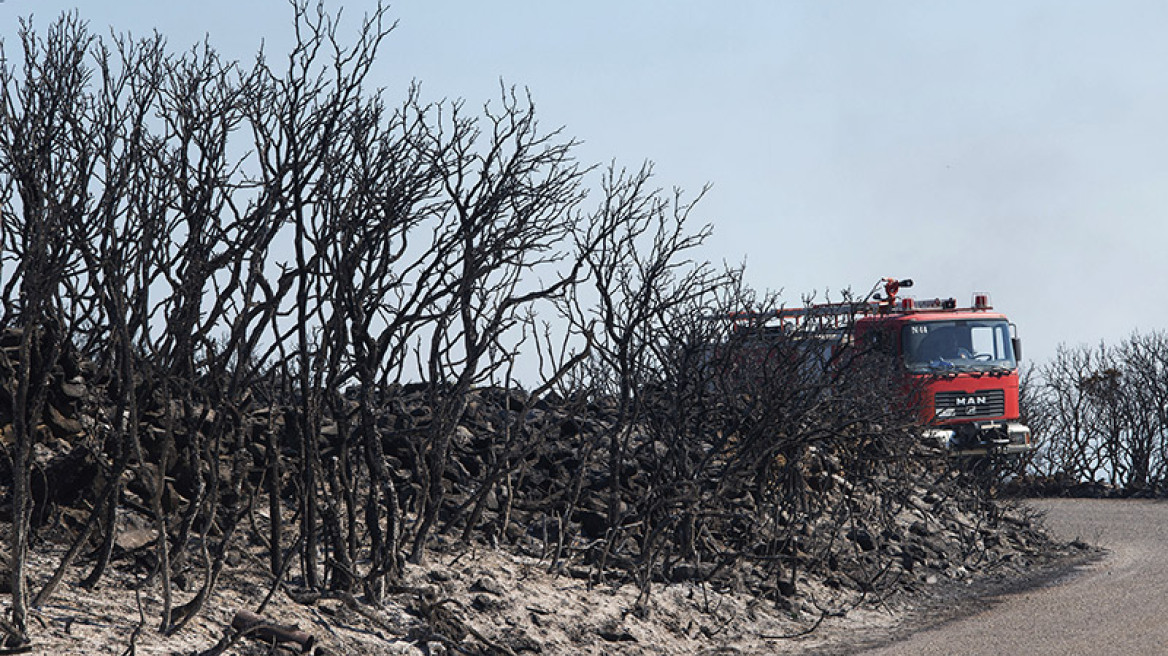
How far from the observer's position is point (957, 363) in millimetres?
20531

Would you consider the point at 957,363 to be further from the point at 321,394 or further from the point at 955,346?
the point at 321,394

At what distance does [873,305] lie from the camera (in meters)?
19.7

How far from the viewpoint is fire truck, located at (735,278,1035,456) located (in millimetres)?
20078

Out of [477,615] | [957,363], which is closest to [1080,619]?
[477,615]

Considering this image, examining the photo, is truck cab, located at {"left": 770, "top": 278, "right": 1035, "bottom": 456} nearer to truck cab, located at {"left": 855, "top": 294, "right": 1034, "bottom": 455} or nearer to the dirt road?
truck cab, located at {"left": 855, "top": 294, "right": 1034, "bottom": 455}

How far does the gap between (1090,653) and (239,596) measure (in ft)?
20.5

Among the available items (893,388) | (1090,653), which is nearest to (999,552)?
(893,388)

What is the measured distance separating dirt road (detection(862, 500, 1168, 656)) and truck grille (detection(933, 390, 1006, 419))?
4275 millimetres

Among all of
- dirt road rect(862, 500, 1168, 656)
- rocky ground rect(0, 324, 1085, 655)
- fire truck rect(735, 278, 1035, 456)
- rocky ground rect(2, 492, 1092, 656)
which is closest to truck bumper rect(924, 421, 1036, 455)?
fire truck rect(735, 278, 1035, 456)

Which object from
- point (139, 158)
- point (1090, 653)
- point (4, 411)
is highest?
point (139, 158)

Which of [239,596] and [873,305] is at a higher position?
[873,305]

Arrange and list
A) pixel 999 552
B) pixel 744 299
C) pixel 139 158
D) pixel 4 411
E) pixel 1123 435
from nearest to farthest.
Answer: pixel 139 158 < pixel 4 411 < pixel 744 299 < pixel 999 552 < pixel 1123 435

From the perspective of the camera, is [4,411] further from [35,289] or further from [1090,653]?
[1090,653]

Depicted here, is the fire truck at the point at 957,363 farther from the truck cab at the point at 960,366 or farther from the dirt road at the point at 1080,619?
the dirt road at the point at 1080,619
